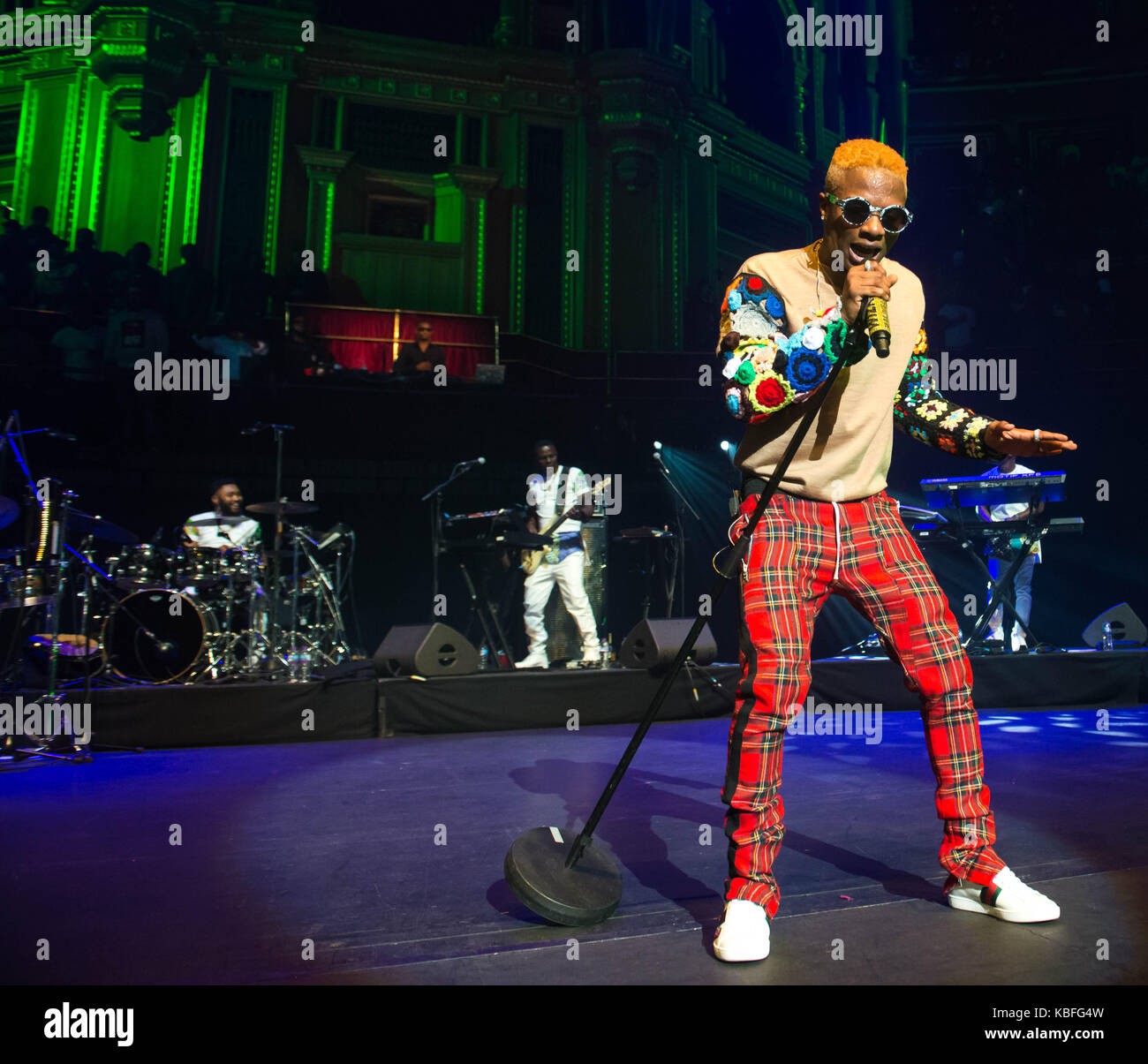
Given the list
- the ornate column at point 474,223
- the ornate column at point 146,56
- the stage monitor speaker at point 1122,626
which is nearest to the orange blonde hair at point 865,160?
the stage monitor speaker at point 1122,626

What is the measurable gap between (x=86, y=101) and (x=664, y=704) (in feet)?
43.3

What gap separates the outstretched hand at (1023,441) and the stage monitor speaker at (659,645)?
381 centimetres

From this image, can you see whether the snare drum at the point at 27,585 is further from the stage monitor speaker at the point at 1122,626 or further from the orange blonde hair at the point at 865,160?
the stage monitor speaker at the point at 1122,626

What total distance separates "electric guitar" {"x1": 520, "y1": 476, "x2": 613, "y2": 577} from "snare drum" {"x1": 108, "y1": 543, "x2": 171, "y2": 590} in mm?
2969

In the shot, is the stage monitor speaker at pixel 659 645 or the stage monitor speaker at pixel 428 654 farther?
the stage monitor speaker at pixel 659 645

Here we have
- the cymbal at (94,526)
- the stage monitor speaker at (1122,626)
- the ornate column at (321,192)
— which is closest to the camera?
the cymbal at (94,526)

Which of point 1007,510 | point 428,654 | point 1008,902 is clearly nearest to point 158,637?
point 428,654

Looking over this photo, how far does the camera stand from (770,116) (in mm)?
16250

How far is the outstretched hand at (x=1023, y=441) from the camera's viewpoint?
2.12 m

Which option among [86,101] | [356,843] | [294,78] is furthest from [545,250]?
[356,843]

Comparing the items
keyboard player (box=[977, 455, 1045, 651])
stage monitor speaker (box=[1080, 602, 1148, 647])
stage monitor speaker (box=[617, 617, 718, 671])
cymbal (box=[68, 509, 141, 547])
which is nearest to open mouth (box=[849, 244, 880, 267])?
stage monitor speaker (box=[617, 617, 718, 671])

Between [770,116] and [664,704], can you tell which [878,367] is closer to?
[664,704]

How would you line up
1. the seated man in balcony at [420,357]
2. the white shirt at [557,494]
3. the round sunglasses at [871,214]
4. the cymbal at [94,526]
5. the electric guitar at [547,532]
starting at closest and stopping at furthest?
the round sunglasses at [871,214]
the cymbal at [94,526]
the electric guitar at [547,532]
the white shirt at [557,494]
the seated man in balcony at [420,357]

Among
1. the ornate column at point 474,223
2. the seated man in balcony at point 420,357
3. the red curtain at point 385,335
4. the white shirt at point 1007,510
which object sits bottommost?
the white shirt at point 1007,510
